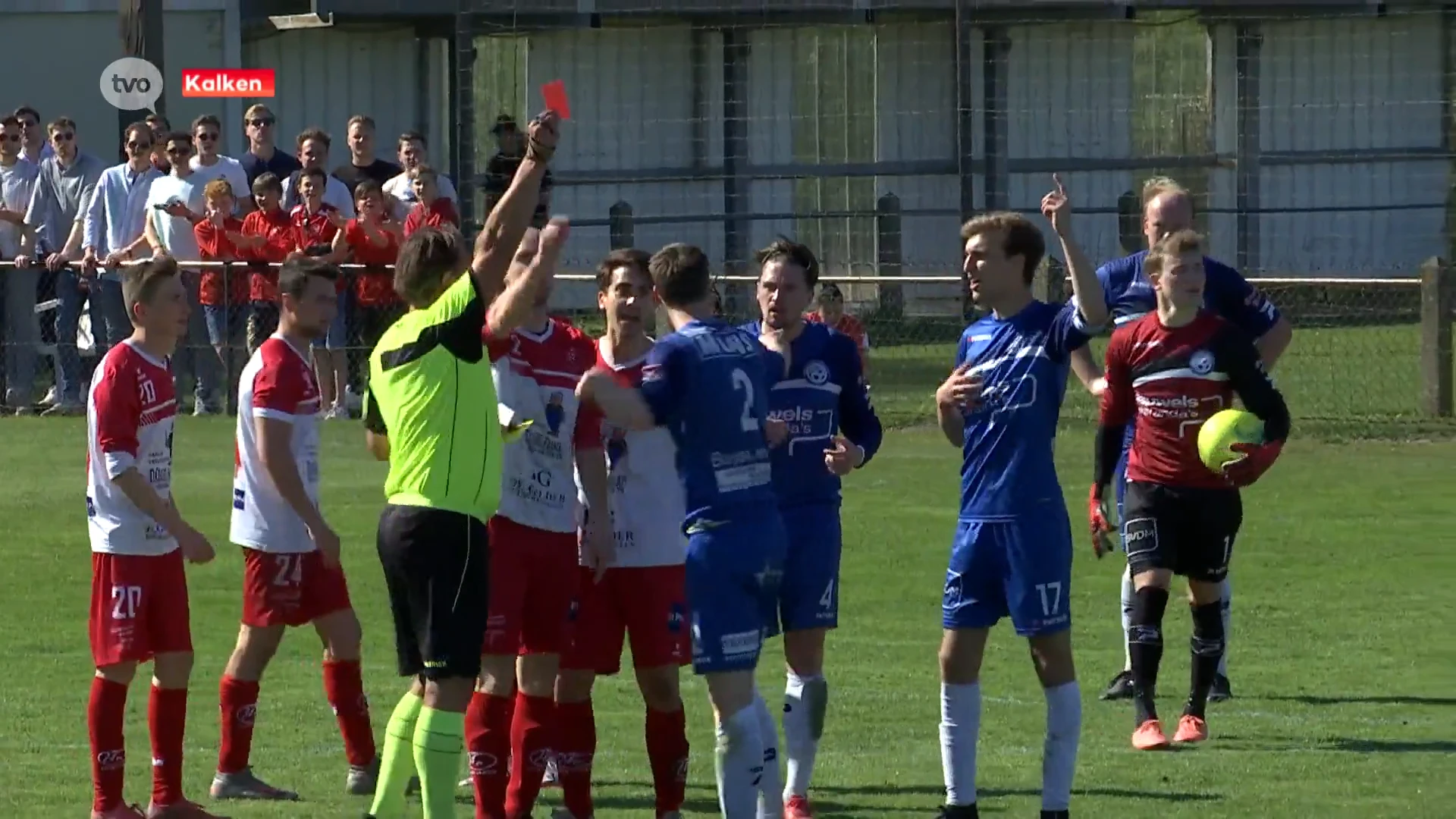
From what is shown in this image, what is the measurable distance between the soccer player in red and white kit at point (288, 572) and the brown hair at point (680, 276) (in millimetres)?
1489

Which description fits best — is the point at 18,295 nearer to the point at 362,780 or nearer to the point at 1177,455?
the point at 362,780

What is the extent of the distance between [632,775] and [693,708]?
1346 millimetres

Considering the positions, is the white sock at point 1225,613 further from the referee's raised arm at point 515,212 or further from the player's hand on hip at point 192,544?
the player's hand on hip at point 192,544

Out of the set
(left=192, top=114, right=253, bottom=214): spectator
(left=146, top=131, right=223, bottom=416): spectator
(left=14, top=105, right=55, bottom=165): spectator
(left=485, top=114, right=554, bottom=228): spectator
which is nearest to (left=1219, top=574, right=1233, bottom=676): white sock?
(left=485, top=114, right=554, bottom=228): spectator

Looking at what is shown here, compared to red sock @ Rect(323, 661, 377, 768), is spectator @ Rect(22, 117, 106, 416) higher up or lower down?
higher up

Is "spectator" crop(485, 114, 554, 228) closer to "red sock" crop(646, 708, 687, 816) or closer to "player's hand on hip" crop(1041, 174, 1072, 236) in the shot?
"red sock" crop(646, 708, 687, 816)

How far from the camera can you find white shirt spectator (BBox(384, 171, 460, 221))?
19266 mm

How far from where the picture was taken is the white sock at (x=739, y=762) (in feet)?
24.3

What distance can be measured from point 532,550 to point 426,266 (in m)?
1.12

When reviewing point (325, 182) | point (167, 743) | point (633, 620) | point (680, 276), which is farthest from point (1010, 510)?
point (325, 182)

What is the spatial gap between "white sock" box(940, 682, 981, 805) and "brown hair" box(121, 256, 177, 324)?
2901 millimetres

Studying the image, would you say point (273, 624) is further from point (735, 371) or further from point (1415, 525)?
point (1415, 525)

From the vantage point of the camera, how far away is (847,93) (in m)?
28.3

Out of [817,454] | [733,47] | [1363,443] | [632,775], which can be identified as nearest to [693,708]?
[632,775]
